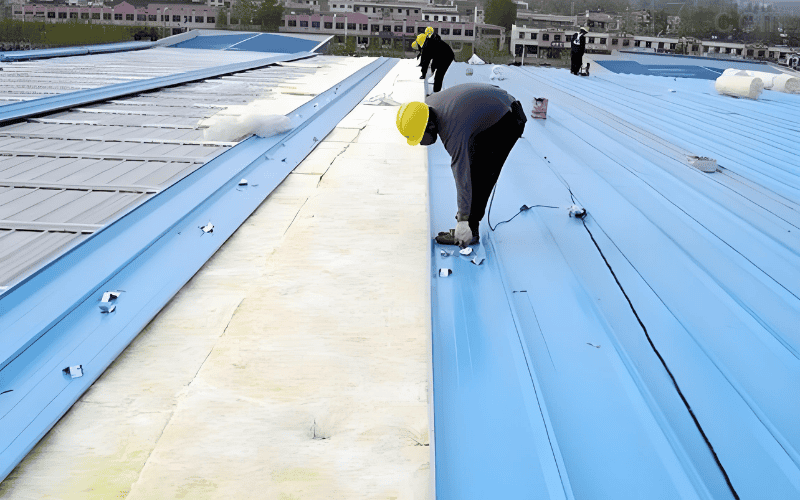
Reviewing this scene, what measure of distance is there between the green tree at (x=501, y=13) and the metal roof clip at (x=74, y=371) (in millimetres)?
73060

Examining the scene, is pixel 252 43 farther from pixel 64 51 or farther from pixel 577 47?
pixel 577 47

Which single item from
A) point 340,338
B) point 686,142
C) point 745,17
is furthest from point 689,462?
point 745,17

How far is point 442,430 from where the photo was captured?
2029 millimetres

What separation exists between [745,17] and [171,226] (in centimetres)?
8857

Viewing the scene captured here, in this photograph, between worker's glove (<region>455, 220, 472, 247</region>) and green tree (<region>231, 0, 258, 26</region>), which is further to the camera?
green tree (<region>231, 0, 258, 26</region>)

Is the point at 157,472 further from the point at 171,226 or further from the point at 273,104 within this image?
the point at 273,104

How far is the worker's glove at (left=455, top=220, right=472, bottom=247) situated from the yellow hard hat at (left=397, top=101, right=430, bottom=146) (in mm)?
624

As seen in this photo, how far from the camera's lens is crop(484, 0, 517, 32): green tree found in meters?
69.9

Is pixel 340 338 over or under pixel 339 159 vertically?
under

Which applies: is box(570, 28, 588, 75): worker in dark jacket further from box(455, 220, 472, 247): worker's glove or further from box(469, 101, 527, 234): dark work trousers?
box(455, 220, 472, 247): worker's glove

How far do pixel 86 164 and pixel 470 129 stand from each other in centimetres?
327

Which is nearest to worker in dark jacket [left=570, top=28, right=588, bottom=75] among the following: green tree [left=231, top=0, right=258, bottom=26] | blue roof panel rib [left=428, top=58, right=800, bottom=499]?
blue roof panel rib [left=428, top=58, right=800, bottom=499]

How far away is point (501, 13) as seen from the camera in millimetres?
70188

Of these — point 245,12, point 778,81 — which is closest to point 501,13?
point 245,12
